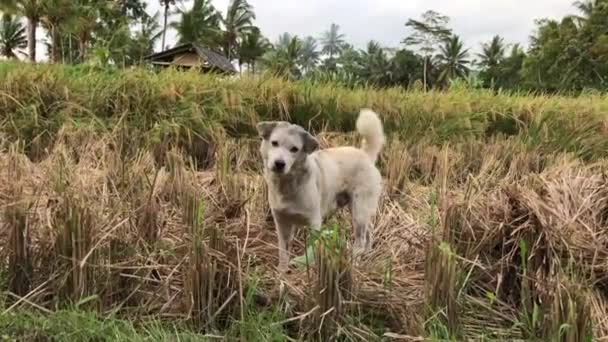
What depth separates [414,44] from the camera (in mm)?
48406

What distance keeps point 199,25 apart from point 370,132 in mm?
41480

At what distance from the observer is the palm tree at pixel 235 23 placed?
49938mm

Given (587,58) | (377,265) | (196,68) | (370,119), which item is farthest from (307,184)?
(587,58)

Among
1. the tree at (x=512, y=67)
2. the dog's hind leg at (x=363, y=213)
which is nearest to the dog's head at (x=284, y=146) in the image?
the dog's hind leg at (x=363, y=213)

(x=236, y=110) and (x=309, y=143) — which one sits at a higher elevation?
(x=236, y=110)

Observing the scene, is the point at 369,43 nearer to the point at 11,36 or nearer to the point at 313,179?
the point at 11,36

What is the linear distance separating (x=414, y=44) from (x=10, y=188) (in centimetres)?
4696

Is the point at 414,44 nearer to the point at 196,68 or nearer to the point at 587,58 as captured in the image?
the point at 587,58

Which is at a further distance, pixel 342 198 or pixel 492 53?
pixel 492 53

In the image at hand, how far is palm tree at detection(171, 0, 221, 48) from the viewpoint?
43.3 metres

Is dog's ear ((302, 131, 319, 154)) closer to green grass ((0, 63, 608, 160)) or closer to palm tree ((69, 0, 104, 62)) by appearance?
green grass ((0, 63, 608, 160))

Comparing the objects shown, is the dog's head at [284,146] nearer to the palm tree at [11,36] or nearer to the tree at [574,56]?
the tree at [574,56]

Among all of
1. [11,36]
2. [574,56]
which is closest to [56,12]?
[11,36]

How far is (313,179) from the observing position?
393cm
